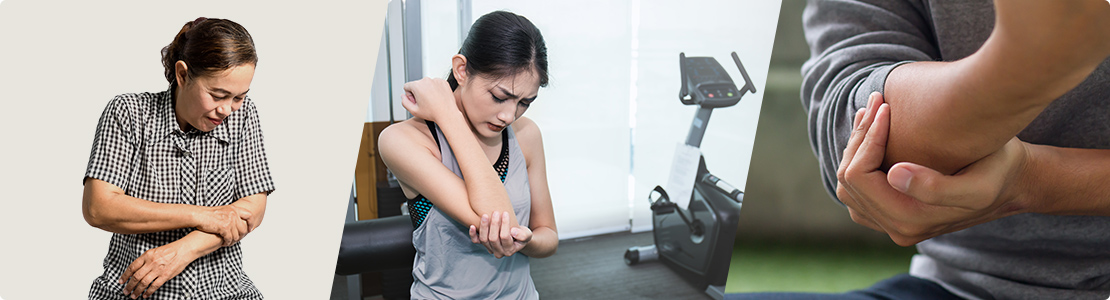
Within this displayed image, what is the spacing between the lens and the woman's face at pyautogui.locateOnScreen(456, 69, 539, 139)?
4.05 feet

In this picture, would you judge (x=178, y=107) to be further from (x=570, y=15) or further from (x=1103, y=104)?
(x=1103, y=104)

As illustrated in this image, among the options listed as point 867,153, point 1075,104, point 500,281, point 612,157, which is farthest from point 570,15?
point 1075,104

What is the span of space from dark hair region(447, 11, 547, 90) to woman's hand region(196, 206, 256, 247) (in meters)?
Result: 0.56

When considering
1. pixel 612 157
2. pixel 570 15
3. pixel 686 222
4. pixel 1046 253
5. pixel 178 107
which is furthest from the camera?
pixel 686 222

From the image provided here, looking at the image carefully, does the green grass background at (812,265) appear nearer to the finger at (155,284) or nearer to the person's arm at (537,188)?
the person's arm at (537,188)

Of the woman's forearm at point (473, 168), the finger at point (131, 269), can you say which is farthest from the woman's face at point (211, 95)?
the woman's forearm at point (473, 168)

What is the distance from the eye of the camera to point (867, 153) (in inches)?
33.8

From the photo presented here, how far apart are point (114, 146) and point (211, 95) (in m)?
0.21

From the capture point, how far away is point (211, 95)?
1.29 metres

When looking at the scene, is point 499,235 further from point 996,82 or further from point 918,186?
point 996,82

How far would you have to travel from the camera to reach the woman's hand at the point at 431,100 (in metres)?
1.26

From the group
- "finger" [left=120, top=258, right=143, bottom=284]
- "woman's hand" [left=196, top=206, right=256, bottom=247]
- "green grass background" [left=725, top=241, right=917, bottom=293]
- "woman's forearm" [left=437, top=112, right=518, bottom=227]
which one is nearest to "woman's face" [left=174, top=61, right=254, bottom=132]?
"woman's hand" [left=196, top=206, right=256, bottom=247]

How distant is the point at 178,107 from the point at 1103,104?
1.62 metres

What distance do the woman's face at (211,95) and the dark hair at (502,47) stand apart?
1.42ft
